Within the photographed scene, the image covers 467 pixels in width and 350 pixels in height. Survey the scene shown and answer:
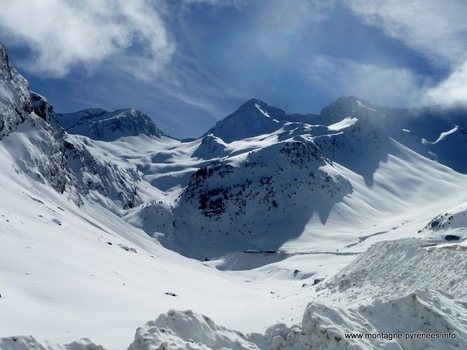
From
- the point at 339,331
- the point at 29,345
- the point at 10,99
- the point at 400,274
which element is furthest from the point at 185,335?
the point at 10,99

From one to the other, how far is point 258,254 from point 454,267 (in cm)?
13572

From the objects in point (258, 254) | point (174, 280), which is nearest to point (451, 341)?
point (174, 280)

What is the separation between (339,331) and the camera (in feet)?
58.1

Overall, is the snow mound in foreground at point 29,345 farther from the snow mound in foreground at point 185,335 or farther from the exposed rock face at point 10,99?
the exposed rock face at point 10,99

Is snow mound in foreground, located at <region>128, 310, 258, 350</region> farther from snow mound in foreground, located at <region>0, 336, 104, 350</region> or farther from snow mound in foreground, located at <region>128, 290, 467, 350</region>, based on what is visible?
snow mound in foreground, located at <region>0, 336, 104, 350</region>

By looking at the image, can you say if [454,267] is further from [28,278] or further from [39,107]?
[39,107]

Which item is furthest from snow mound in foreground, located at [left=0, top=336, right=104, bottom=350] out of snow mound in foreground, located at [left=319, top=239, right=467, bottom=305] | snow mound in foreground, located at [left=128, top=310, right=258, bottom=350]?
snow mound in foreground, located at [left=319, top=239, right=467, bottom=305]

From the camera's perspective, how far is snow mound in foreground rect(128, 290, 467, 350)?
1761 cm

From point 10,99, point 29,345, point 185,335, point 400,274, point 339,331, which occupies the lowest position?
point 29,345

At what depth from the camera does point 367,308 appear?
20469 mm

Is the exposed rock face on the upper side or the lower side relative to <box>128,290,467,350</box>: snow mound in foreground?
upper

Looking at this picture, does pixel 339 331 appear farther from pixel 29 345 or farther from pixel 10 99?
pixel 10 99

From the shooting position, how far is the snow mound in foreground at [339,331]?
17.6m

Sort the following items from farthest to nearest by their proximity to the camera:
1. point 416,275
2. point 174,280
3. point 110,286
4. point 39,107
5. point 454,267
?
point 39,107
point 174,280
point 110,286
point 416,275
point 454,267
